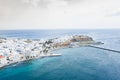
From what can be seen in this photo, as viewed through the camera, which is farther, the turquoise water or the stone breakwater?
the stone breakwater

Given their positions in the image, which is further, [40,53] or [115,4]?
[40,53]

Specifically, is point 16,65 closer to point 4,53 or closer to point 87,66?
point 4,53

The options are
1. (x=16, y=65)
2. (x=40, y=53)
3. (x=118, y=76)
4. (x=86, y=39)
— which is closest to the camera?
(x=118, y=76)

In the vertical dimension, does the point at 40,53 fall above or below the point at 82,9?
below

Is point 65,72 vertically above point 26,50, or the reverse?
point 26,50

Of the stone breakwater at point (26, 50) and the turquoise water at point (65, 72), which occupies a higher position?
the stone breakwater at point (26, 50)

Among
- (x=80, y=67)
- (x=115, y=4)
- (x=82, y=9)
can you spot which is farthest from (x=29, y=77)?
(x=115, y=4)

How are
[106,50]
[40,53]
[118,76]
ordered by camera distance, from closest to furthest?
[118,76]
[40,53]
[106,50]

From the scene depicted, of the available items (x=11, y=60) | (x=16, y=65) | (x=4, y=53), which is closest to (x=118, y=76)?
(x=16, y=65)

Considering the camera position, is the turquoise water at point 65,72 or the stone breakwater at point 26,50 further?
the stone breakwater at point 26,50

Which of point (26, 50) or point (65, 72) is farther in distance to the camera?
point (26, 50)

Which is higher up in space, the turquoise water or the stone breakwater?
the stone breakwater
